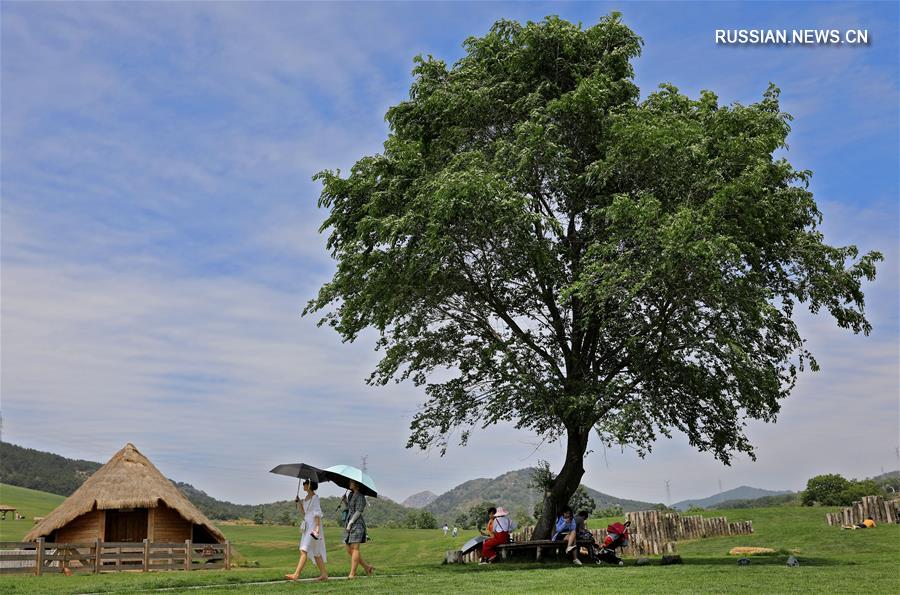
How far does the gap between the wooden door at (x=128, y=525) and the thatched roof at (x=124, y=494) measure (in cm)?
169

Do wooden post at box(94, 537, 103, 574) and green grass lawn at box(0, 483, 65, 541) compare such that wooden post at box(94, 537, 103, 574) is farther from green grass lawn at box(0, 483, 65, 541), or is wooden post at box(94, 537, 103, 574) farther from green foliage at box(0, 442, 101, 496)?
green foliage at box(0, 442, 101, 496)

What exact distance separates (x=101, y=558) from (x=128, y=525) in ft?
30.6

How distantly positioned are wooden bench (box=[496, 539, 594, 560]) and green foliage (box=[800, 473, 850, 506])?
37.6 metres

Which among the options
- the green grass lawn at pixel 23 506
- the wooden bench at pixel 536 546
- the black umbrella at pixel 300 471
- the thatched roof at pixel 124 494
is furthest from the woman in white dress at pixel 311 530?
the green grass lawn at pixel 23 506

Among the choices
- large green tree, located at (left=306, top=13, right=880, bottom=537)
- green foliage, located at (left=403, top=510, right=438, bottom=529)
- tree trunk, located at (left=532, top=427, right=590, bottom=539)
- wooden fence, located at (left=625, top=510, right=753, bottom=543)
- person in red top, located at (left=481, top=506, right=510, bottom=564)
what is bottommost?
green foliage, located at (left=403, top=510, right=438, bottom=529)

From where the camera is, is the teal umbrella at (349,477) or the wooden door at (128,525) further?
the wooden door at (128,525)

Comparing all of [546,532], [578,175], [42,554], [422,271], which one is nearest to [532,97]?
[578,175]

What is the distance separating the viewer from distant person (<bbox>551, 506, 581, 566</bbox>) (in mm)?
22000

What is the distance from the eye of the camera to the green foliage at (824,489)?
175 feet

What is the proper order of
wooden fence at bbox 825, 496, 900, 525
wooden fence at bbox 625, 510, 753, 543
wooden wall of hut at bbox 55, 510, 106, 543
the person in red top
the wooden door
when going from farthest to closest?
the wooden door < wooden wall of hut at bbox 55, 510, 106, 543 < wooden fence at bbox 625, 510, 753, 543 < wooden fence at bbox 825, 496, 900, 525 < the person in red top

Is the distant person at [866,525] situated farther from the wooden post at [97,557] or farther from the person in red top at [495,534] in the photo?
the wooden post at [97,557]

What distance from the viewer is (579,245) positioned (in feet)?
82.7

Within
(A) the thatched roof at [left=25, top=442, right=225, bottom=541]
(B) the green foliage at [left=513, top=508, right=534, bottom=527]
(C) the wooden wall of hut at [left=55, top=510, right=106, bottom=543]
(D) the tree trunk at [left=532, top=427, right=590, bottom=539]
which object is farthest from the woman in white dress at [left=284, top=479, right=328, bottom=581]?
(B) the green foliage at [left=513, top=508, right=534, bottom=527]

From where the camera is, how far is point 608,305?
23.7 m
